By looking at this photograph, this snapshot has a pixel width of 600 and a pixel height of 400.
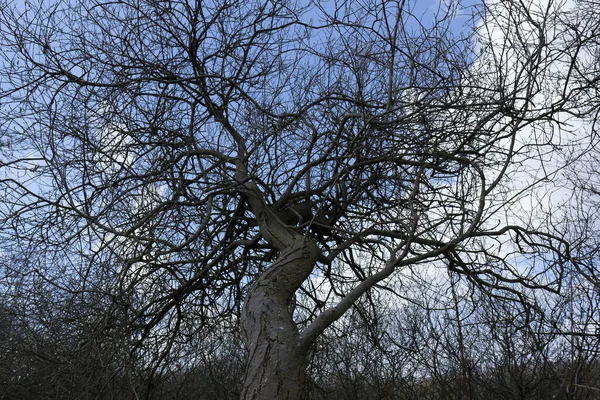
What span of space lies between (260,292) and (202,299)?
6.20ft

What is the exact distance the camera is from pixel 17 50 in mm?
4324

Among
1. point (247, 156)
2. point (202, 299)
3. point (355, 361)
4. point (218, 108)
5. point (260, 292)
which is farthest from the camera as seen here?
point (355, 361)

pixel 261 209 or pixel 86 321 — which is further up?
pixel 261 209

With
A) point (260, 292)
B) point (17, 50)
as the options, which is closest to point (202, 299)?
point (260, 292)

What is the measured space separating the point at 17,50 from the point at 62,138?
0.74 meters

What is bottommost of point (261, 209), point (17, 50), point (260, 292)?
point (260, 292)

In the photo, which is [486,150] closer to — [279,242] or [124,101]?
[279,242]

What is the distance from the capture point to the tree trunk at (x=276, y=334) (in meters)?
3.62

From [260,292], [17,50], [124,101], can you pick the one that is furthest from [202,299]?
[17,50]

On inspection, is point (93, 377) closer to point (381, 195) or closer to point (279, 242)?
point (279, 242)

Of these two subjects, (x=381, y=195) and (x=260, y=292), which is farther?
(x=381, y=195)

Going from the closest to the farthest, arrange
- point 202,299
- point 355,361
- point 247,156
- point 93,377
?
point 93,377, point 247,156, point 202,299, point 355,361

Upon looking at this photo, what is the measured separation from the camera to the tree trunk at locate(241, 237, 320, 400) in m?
3.62

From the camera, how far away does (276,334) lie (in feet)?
12.6
